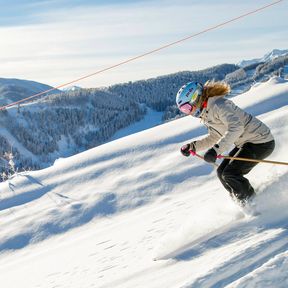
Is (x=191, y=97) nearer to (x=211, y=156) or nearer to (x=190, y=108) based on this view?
(x=190, y=108)

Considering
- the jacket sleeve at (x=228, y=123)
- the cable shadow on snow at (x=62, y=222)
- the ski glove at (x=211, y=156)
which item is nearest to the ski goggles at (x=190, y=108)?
the jacket sleeve at (x=228, y=123)

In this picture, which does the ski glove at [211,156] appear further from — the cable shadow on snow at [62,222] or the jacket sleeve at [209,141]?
the cable shadow on snow at [62,222]

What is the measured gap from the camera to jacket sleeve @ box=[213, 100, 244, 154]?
19.5ft

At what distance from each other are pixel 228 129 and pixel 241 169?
64 cm

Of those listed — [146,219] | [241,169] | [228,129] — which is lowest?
[146,219]

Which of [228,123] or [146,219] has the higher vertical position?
[228,123]

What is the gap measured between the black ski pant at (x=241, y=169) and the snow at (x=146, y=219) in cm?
21

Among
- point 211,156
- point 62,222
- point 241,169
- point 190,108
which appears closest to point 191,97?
point 190,108

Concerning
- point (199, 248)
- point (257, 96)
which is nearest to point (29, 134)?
point (257, 96)

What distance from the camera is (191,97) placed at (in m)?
6.18

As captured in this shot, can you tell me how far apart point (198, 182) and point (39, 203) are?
16.5 feet

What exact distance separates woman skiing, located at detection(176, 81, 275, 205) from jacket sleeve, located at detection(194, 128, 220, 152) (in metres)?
0.13

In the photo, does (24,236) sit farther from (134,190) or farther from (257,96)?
(257,96)

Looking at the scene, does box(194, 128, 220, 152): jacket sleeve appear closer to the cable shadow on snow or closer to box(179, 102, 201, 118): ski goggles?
box(179, 102, 201, 118): ski goggles
